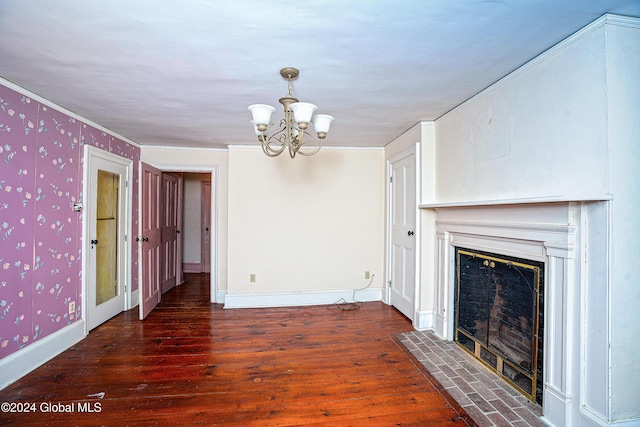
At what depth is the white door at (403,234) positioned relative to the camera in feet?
11.8

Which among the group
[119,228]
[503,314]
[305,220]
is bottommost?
[503,314]

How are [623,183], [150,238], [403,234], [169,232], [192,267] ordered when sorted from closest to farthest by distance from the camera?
[623,183] → [403,234] → [150,238] → [169,232] → [192,267]

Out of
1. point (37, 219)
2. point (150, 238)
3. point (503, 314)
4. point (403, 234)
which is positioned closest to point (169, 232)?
point (150, 238)

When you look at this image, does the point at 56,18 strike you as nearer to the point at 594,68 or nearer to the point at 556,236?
the point at 594,68

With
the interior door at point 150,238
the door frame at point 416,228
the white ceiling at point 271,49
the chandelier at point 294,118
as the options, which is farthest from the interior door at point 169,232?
the chandelier at point 294,118

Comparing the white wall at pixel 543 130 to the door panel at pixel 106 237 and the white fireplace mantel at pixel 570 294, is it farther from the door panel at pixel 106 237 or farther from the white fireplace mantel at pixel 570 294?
the door panel at pixel 106 237

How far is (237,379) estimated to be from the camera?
240 centimetres

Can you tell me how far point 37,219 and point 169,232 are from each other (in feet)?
8.60

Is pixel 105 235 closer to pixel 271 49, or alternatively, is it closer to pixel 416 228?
pixel 271 49

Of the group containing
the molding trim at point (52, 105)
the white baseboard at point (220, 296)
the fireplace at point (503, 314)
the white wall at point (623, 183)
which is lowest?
the white baseboard at point (220, 296)

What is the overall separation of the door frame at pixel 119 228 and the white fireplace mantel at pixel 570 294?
12.7 ft

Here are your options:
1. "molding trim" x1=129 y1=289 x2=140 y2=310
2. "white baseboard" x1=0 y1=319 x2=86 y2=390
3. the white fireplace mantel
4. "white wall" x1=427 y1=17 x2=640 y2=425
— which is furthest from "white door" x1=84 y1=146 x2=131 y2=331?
"white wall" x1=427 y1=17 x2=640 y2=425

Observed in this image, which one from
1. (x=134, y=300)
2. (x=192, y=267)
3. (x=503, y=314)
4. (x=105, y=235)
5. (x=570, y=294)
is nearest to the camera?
(x=570, y=294)

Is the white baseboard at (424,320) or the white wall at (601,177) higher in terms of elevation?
the white wall at (601,177)
